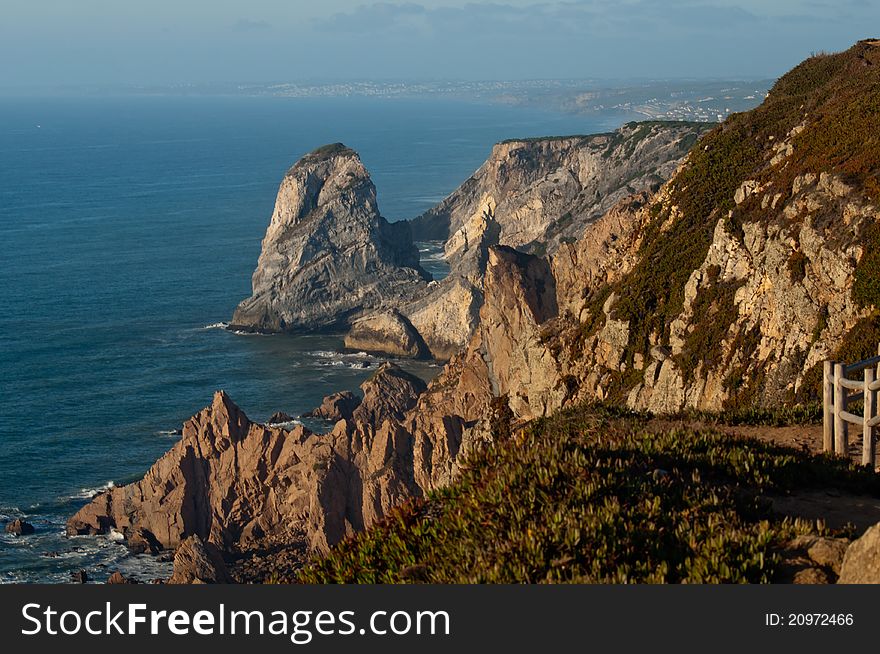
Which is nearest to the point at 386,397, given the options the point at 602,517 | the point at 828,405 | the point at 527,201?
the point at 828,405

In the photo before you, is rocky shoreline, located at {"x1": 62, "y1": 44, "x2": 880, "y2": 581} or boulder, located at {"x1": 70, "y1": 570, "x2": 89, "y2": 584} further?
boulder, located at {"x1": 70, "y1": 570, "x2": 89, "y2": 584}

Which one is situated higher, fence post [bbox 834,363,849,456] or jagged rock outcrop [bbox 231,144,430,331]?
fence post [bbox 834,363,849,456]

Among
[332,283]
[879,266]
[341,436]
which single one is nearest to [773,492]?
[879,266]

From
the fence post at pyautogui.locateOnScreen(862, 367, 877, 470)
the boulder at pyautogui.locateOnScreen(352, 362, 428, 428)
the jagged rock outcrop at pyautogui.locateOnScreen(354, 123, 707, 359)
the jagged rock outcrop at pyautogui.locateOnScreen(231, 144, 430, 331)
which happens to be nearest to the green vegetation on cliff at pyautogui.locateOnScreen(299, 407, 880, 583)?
the fence post at pyautogui.locateOnScreen(862, 367, 877, 470)

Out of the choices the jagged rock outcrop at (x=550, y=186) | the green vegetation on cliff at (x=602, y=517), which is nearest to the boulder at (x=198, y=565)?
the green vegetation on cliff at (x=602, y=517)

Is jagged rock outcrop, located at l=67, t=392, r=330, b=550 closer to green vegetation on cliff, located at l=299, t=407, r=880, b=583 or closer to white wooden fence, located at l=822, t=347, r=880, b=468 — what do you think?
white wooden fence, located at l=822, t=347, r=880, b=468

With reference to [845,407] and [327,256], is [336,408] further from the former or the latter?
[845,407]

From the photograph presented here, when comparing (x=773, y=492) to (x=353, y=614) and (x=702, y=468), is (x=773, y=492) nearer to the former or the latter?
(x=702, y=468)
